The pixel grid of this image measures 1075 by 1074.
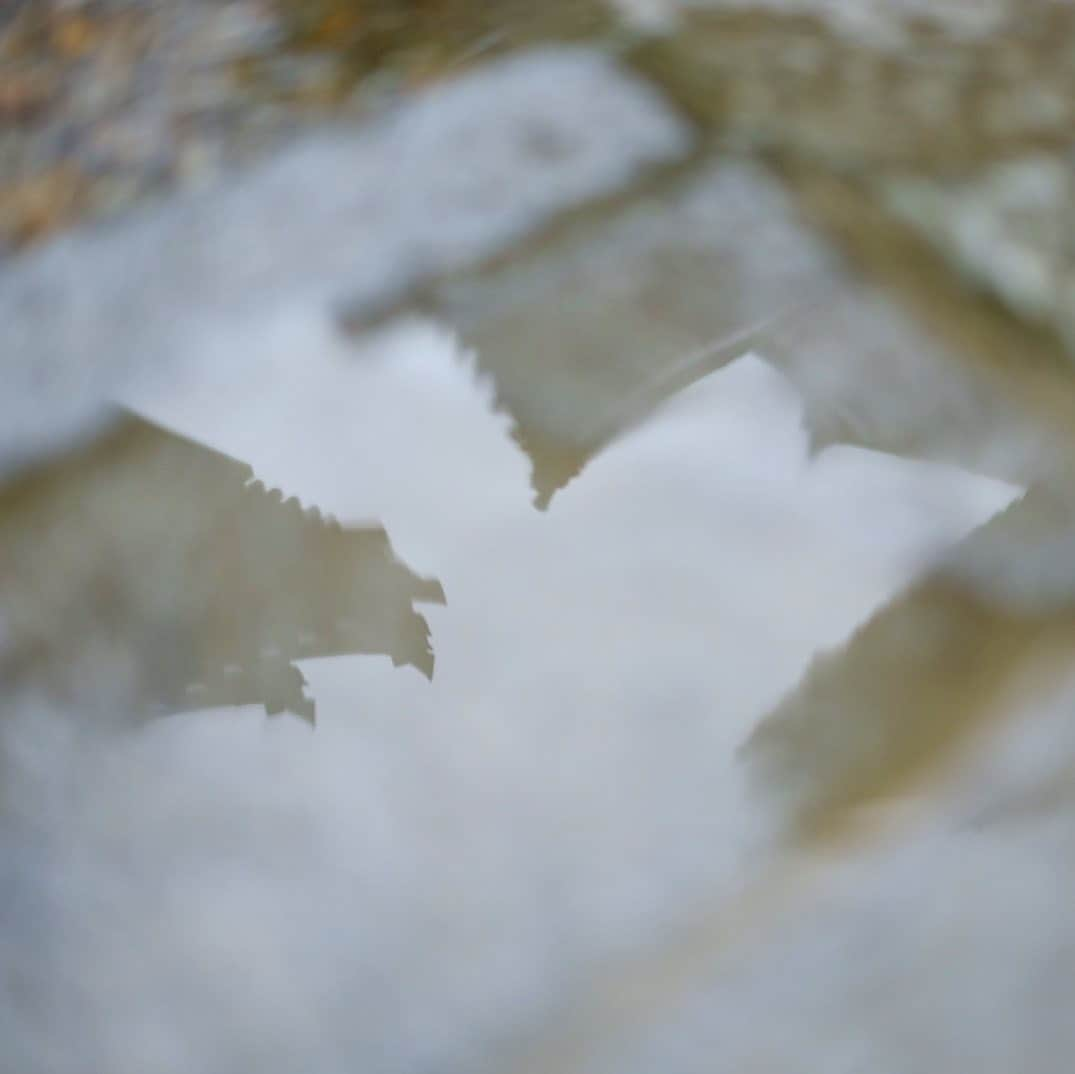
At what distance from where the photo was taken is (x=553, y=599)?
774mm

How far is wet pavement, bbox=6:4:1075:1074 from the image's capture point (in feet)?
2.16

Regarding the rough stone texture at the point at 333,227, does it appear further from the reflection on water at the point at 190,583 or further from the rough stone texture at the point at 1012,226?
the rough stone texture at the point at 1012,226

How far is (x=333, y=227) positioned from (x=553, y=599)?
0.37 meters

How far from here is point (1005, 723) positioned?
2.28ft

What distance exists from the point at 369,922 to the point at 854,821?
0.26 metres

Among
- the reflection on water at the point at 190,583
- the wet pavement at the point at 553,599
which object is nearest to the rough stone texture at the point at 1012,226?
the wet pavement at the point at 553,599

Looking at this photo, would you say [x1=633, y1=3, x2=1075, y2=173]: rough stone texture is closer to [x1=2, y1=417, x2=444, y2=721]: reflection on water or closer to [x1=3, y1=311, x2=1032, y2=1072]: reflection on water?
[x1=3, y1=311, x2=1032, y2=1072]: reflection on water

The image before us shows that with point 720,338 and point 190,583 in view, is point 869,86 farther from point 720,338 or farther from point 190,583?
point 190,583

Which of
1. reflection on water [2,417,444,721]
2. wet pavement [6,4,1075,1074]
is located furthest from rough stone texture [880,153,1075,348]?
reflection on water [2,417,444,721]

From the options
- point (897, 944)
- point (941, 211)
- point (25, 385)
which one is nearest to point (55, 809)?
point (25, 385)

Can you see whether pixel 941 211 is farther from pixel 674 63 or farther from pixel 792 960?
pixel 792 960

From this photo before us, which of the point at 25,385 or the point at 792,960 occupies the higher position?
the point at 25,385

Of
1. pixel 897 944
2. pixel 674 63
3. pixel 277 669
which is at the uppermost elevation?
pixel 674 63

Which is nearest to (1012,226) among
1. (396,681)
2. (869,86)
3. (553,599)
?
(869,86)
